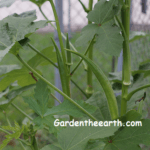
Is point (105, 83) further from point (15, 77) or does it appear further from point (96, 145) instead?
point (15, 77)

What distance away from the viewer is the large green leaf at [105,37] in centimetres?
40

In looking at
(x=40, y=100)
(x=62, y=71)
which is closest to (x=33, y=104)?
(x=40, y=100)

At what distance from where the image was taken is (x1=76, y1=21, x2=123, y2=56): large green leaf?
0.40m

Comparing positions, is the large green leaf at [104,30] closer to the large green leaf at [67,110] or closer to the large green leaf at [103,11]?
the large green leaf at [103,11]

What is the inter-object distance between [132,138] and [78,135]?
0.14 meters

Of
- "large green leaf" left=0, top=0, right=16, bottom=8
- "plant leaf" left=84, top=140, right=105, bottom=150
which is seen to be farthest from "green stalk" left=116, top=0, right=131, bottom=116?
"large green leaf" left=0, top=0, right=16, bottom=8

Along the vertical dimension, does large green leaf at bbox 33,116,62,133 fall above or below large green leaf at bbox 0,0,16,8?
below

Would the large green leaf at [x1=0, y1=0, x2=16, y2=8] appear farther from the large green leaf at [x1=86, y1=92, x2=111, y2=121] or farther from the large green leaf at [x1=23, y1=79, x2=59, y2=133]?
the large green leaf at [x1=86, y1=92, x2=111, y2=121]

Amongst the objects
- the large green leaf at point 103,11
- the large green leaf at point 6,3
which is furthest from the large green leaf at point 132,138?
the large green leaf at point 6,3

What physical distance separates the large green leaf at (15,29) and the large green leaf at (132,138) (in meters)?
0.31

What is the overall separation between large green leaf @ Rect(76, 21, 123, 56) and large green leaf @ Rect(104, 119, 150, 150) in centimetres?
18

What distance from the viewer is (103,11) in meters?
0.43

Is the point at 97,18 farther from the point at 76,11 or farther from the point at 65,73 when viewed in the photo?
the point at 76,11

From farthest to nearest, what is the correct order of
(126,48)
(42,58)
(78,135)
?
(42,58), (126,48), (78,135)
